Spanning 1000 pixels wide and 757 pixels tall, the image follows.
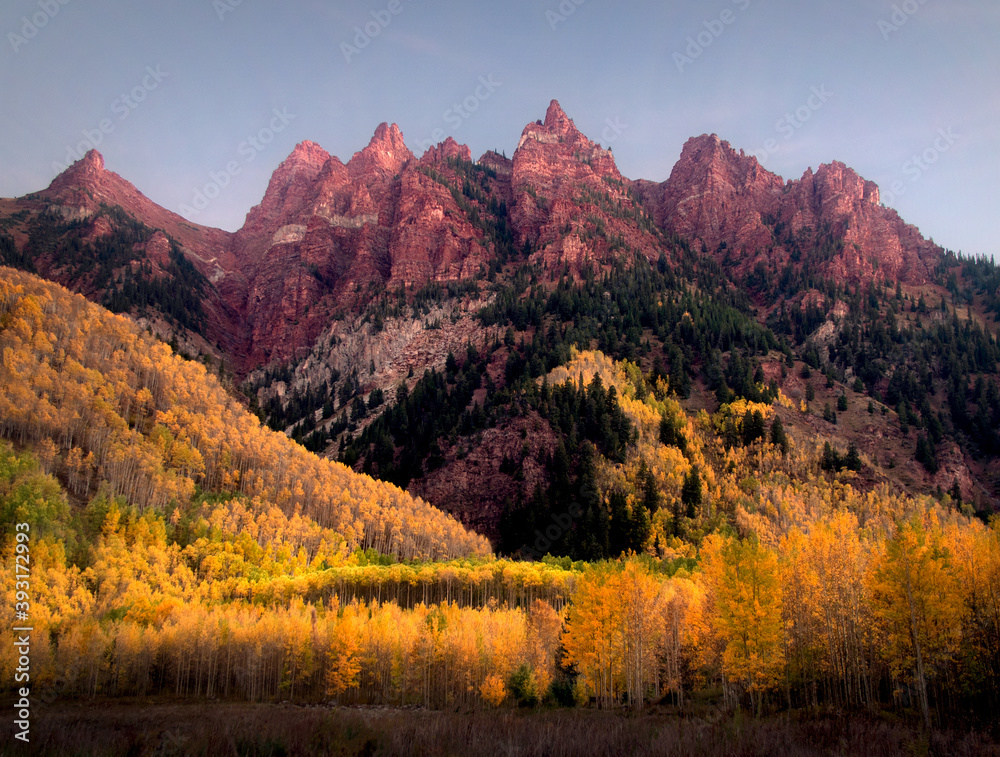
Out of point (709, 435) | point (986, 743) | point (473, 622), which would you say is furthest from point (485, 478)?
point (986, 743)

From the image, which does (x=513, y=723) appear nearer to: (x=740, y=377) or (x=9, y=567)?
(x=9, y=567)

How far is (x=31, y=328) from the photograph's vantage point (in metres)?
82.8

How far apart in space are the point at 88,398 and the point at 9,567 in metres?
30.8

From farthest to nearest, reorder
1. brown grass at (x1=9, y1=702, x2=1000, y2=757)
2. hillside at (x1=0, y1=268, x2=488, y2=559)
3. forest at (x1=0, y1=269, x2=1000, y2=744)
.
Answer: hillside at (x1=0, y1=268, x2=488, y2=559) < forest at (x1=0, y1=269, x2=1000, y2=744) < brown grass at (x1=9, y1=702, x2=1000, y2=757)

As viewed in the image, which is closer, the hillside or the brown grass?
the brown grass

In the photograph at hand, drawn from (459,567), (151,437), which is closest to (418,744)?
(459,567)

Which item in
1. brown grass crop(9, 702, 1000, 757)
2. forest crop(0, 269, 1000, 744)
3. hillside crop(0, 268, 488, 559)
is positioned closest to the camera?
brown grass crop(9, 702, 1000, 757)

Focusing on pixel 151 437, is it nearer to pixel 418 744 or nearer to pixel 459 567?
pixel 459 567

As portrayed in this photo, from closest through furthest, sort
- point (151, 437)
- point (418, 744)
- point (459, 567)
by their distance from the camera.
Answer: point (418, 744), point (459, 567), point (151, 437)

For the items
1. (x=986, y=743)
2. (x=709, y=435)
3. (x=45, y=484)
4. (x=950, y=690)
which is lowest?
(x=950, y=690)

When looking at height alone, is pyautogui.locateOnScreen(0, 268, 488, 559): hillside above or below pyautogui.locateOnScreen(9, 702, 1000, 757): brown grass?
above

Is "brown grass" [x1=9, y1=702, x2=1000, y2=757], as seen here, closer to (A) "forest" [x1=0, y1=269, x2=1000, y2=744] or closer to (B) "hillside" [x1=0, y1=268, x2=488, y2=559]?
(A) "forest" [x1=0, y1=269, x2=1000, y2=744]

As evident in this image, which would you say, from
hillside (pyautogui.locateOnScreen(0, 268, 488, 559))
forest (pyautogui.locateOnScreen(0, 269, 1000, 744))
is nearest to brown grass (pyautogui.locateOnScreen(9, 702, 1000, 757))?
forest (pyautogui.locateOnScreen(0, 269, 1000, 744))

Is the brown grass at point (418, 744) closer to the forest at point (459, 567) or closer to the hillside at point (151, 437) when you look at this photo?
the forest at point (459, 567)
